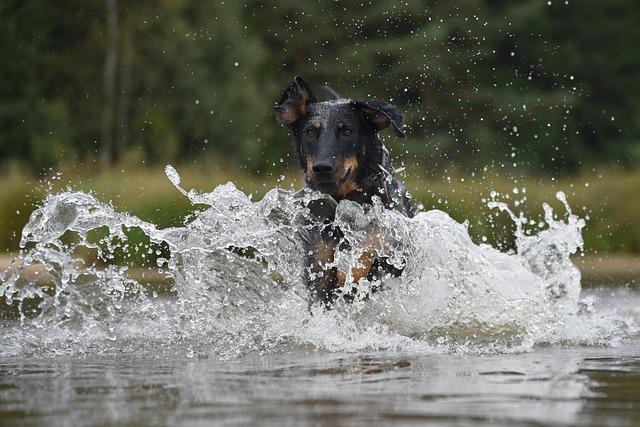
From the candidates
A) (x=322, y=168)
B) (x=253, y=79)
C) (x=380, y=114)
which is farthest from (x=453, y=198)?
(x=253, y=79)

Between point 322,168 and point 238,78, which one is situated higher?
point 238,78

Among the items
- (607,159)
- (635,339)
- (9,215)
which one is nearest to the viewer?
(635,339)

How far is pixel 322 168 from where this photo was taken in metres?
7.52

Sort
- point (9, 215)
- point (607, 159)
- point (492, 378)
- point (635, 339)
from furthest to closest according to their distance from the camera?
point (607, 159), point (9, 215), point (635, 339), point (492, 378)

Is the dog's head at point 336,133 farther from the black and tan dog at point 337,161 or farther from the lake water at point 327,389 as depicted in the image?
the lake water at point 327,389

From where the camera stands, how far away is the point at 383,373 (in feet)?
19.6

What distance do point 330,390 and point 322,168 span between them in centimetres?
241

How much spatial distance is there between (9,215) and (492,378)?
11.5 metres

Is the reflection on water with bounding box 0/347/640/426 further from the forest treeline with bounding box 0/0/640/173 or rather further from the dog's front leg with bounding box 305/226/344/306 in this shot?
the forest treeline with bounding box 0/0/640/173

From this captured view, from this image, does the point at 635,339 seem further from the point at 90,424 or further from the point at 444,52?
the point at 444,52

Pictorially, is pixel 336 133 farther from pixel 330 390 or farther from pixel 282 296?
pixel 330 390

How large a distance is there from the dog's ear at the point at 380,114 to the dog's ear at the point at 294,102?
337 mm

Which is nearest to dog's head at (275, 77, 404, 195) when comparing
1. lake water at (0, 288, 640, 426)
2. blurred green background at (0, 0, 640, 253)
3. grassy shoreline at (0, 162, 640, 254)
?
lake water at (0, 288, 640, 426)

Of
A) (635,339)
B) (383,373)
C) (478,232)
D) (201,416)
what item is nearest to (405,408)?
(201,416)
